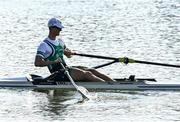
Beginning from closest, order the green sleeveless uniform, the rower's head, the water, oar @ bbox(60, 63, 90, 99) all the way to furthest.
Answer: the water → oar @ bbox(60, 63, 90, 99) → the rower's head → the green sleeveless uniform

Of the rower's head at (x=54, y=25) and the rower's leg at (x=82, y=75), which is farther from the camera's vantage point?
the rower's leg at (x=82, y=75)

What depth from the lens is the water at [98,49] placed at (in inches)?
627

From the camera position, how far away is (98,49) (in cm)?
3108

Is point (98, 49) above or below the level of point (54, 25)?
below

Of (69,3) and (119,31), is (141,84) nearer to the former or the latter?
(119,31)

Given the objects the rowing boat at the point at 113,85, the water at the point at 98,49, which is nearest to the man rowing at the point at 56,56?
the rowing boat at the point at 113,85

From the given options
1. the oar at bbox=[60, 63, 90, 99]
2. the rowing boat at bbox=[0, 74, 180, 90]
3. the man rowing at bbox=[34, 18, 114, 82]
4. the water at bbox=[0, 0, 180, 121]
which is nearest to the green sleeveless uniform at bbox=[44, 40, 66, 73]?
the man rowing at bbox=[34, 18, 114, 82]

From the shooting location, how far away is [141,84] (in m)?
18.6

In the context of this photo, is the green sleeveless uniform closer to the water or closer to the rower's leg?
the rower's leg

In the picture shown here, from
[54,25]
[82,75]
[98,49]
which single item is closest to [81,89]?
[82,75]

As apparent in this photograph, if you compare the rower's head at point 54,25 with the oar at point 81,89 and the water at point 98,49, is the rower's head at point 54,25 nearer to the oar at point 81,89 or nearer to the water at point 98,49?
the oar at point 81,89

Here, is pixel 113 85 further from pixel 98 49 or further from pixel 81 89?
pixel 98 49

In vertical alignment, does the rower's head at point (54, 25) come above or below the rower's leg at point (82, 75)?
above

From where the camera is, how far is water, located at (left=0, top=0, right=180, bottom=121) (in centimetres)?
1591
